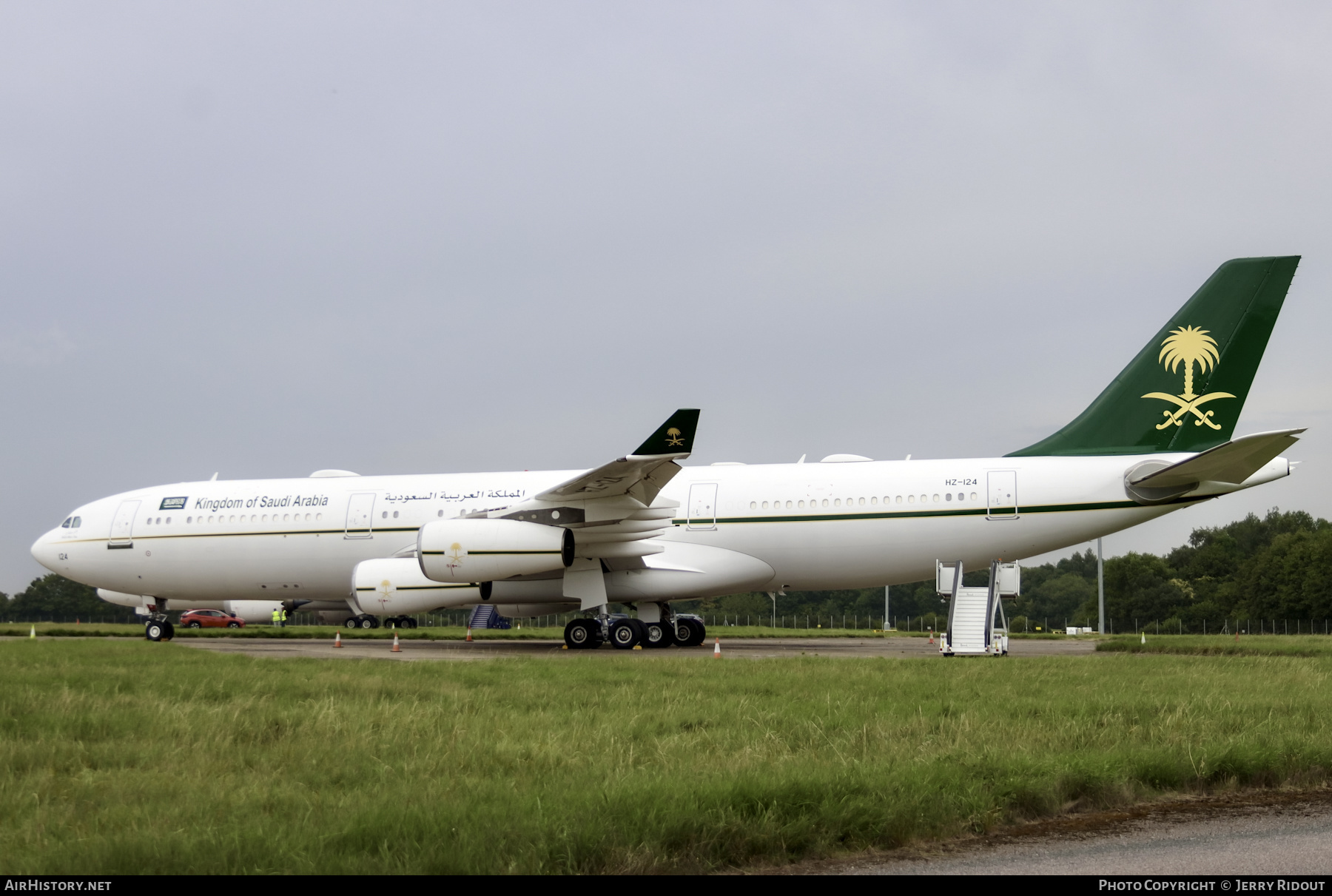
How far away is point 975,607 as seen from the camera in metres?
19.8

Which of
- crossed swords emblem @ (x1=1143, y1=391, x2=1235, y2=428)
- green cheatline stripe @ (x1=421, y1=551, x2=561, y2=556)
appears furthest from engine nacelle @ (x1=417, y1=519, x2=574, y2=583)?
crossed swords emblem @ (x1=1143, y1=391, x2=1235, y2=428)

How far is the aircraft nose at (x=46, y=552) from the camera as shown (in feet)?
80.5

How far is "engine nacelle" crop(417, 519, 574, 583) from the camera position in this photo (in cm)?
1839

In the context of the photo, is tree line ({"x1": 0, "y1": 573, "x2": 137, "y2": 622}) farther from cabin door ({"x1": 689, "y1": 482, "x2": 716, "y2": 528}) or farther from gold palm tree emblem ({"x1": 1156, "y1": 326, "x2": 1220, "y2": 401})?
gold palm tree emblem ({"x1": 1156, "y1": 326, "x2": 1220, "y2": 401})

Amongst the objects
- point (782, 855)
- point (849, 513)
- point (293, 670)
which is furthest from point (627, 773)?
point (849, 513)

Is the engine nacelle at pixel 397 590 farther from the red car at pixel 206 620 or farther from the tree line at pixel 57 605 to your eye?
the tree line at pixel 57 605

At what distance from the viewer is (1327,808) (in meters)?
5.79

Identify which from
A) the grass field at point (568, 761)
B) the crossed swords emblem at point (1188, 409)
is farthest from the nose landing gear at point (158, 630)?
the crossed swords emblem at point (1188, 409)

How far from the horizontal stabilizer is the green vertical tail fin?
47.6 inches

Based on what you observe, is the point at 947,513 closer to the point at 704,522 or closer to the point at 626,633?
the point at 704,522

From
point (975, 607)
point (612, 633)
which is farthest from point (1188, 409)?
point (612, 633)

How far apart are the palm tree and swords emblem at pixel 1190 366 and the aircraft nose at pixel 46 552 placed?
2351 centimetres

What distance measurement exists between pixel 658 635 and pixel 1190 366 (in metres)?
10.9
